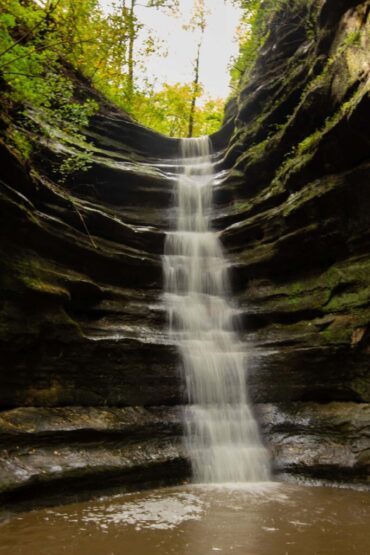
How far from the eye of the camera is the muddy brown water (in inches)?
148

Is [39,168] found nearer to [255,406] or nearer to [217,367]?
[217,367]

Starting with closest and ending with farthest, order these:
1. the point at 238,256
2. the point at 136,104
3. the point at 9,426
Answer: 1. the point at 9,426
2. the point at 238,256
3. the point at 136,104

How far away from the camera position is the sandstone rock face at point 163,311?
6.19 m

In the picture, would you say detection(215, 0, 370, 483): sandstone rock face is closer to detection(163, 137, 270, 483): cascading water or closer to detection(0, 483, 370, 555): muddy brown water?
detection(163, 137, 270, 483): cascading water

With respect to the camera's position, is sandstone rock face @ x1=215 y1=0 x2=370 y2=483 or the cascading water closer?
the cascading water

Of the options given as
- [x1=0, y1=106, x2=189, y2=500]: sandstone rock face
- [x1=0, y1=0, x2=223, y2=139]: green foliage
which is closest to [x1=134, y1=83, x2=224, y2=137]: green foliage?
[x1=0, y1=0, x2=223, y2=139]: green foliage

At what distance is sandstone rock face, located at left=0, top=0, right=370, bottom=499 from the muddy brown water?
2.18ft

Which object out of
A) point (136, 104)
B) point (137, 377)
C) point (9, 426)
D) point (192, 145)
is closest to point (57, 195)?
point (137, 377)

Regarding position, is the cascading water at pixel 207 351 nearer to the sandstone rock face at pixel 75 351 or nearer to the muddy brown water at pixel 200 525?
the sandstone rock face at pixel 75 351

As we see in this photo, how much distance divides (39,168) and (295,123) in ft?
20.2

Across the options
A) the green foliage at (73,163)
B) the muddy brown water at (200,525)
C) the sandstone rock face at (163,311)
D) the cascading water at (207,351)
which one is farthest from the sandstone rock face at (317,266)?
the green foliage at (73,163)

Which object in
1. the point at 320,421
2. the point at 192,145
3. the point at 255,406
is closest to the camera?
the point at 320,421

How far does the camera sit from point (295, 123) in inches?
375

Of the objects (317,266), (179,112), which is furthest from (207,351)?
(179,112)
